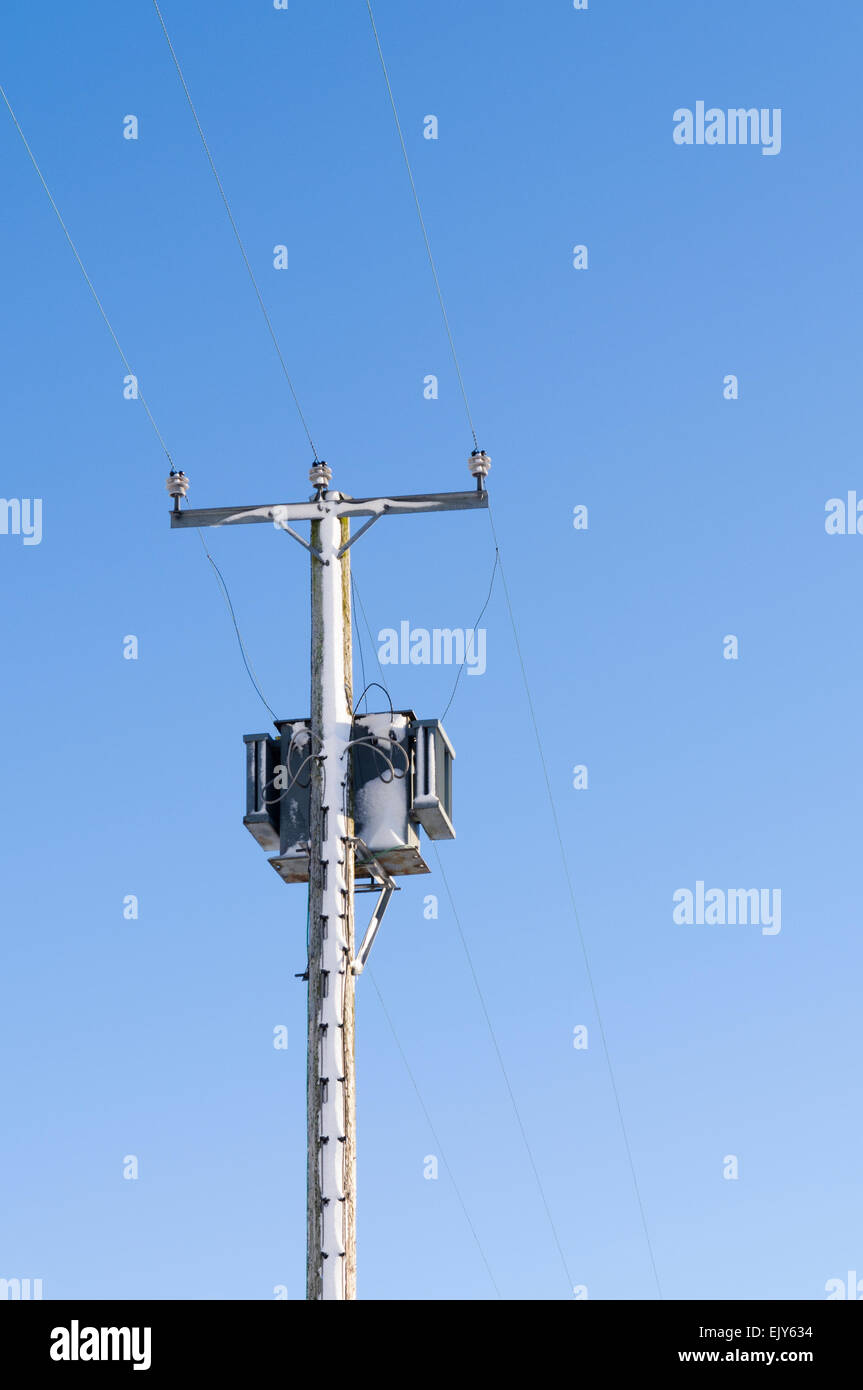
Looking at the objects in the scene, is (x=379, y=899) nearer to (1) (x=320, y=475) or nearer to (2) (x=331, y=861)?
(2) (x=331, y=861)

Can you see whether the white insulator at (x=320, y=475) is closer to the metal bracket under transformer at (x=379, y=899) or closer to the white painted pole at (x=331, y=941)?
the white painted pole at (x=331, y=941)

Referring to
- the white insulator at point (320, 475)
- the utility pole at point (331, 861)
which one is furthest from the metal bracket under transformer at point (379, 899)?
the white insulator at point (320, 475)

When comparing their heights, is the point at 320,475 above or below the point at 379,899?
above

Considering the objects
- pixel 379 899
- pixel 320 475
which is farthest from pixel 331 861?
pixel 320 475

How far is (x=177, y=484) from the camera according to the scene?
22.4m

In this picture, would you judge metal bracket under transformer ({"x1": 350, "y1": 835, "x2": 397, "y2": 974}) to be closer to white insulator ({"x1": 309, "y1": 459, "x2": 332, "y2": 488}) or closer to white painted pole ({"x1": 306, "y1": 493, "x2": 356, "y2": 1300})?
white painted pole ({"x1": 306, "y1": 493, "x2": 356, "y2": 1300})

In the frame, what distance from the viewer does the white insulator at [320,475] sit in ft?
72.4

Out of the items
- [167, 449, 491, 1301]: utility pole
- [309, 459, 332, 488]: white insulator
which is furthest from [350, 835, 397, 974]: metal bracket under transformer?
[309, 459, 332, 488]: white insulator

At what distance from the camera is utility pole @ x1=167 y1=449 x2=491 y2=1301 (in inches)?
751

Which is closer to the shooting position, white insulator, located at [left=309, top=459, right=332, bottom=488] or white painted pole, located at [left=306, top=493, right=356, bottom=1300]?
white painted pole, located at [left=306, top=493, right=356, bottom=1300]

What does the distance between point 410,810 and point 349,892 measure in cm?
101

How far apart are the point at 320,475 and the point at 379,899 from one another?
4276 mm
